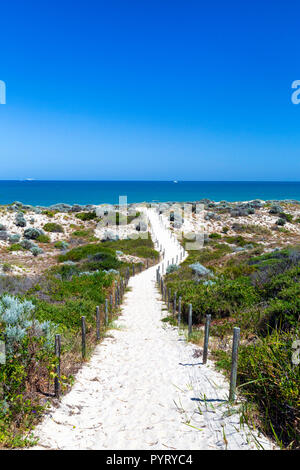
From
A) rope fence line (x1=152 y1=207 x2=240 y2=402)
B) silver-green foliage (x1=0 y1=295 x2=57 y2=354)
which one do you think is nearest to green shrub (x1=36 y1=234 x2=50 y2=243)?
rope fence line (x1=152 y1=207 x2=240 y2=402)

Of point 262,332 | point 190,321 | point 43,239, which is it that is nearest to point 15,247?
point 43,239

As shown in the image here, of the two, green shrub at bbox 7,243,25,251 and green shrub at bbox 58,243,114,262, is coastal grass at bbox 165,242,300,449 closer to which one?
green shrub at bbox 58,243,114,262

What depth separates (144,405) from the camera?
6.12 metres

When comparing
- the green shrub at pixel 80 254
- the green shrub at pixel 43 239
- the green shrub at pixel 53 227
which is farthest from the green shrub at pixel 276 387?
the green shrub at pixel 53 227

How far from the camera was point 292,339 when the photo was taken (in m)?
6.16

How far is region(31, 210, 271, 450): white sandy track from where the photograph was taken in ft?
15.9

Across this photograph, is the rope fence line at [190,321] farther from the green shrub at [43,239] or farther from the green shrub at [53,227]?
the green shrub at [53,227]

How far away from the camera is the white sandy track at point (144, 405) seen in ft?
15.9

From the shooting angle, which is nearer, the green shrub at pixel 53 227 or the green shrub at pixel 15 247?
the green shrub at pixel 15 247

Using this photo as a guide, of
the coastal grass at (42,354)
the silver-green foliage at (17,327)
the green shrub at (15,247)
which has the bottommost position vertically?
the green shrub at (15,247)

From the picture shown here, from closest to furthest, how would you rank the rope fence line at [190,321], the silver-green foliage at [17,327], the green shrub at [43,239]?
the silver-green foliage at [17,327] → the rope fence line at [190,321] → the green shrub at [43,239]
